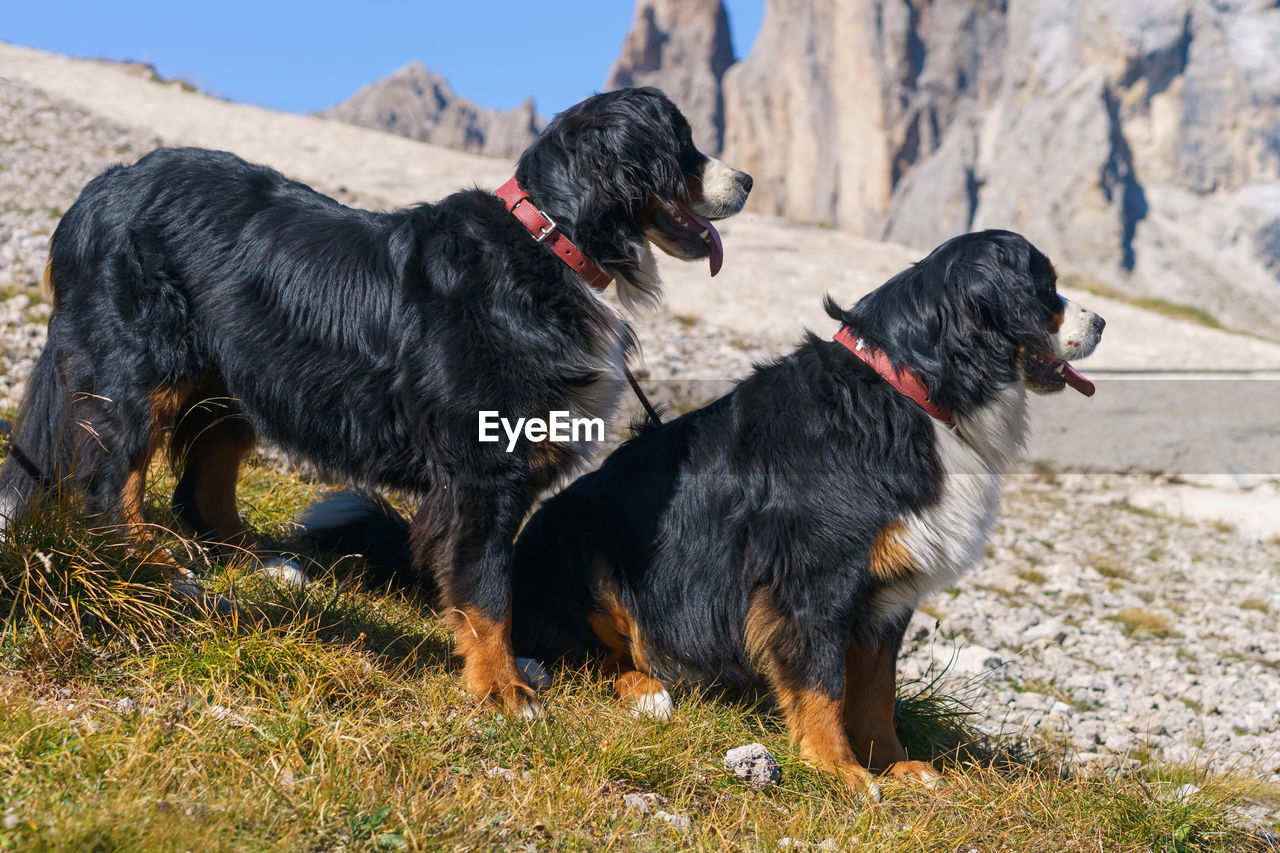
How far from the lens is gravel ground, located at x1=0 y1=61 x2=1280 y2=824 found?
15.4 ft

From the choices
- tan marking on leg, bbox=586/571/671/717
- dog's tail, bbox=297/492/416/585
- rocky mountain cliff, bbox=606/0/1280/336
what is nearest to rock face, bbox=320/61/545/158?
rocky mountain cliff, bbox=606/0/1280/336

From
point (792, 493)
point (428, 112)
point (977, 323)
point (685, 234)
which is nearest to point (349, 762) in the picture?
point (792, 493)

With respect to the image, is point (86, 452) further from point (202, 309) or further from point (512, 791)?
point (512, 791)

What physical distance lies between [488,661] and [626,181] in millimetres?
1738

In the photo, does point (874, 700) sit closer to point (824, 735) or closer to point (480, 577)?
point (824, 735)

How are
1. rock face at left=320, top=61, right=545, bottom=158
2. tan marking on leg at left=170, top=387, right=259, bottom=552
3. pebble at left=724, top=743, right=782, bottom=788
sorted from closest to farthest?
pebble at left=724, top=743, right=782, bottom=788
tan marking on leg at left=170, top=387, right=259, bottom=552
rock face at left=320, top=61, right=545, bottom=158

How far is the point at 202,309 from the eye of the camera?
11.5 ft

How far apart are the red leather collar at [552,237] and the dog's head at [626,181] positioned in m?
0.03

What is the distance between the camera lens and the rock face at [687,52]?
101 m

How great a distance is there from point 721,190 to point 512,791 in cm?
218

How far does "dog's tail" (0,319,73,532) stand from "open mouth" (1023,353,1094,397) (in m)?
3.62

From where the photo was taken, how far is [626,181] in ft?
11.0

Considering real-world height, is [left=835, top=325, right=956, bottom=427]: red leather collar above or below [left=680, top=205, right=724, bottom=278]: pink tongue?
below

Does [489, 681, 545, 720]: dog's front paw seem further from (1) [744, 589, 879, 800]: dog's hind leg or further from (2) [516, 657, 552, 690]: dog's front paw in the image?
(1) [744, 589, 879, 800]: dog's hind leg
